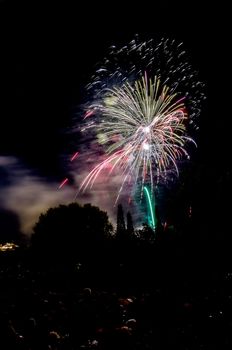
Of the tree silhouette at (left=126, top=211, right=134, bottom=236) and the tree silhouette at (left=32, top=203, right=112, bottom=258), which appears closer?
the tree silhouette at (left=126, top=211, right=134, bottom=236)

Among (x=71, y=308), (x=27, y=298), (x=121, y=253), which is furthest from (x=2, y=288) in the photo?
(x=121, y=253)

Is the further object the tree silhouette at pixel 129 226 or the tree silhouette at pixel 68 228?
the tree silhouette at pixel 68 228

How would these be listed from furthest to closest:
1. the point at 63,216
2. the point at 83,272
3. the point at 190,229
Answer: the point at 63,216 → the point at 190,229 → the point at 83,272

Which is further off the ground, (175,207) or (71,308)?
(175,207)

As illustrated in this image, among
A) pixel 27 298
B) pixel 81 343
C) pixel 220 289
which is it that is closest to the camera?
pixel 81 343

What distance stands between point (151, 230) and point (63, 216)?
51.1 ft

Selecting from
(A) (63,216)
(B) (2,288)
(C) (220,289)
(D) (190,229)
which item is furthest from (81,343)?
(A) (63,216)

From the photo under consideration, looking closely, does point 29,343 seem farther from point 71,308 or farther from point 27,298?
point 27,298

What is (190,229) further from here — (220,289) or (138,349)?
(138,349)

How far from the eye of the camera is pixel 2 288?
10.4m

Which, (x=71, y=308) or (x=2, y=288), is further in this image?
(x=2, y=288)

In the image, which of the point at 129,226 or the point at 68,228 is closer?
the point at 129,226

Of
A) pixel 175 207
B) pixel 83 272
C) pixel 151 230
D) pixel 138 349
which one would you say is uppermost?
pixel 175 207

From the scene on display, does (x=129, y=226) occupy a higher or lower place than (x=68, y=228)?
lower
